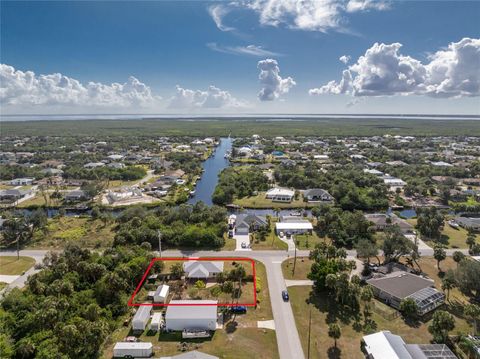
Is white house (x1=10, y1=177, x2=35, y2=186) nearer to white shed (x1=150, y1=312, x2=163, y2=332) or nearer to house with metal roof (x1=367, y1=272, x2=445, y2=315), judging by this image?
white shed (x1=150, y1=312, x2=163, y2=332)

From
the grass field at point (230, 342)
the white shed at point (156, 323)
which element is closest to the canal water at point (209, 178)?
the white shed at point (156, 323)

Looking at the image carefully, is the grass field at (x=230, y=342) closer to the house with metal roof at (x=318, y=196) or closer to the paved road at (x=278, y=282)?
the paved road at (x=278, y=282)

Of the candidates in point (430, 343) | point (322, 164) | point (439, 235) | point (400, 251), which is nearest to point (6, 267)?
point (430, 343)

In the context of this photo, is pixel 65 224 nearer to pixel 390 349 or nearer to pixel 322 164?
pixel 390 349

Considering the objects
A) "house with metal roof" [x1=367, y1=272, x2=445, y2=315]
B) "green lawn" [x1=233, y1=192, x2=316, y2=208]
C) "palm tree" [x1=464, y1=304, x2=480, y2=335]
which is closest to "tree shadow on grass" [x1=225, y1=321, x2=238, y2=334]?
"house with metal roof" [x1=367, y1=272, x2=445, y2=315]

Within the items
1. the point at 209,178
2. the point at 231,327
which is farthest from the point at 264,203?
the point at 231,327

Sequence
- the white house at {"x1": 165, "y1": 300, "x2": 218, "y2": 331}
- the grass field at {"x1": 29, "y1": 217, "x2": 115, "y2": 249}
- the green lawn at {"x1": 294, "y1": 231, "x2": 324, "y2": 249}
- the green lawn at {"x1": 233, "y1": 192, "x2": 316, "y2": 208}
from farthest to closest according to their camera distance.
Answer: the green lawn at {"x1": 233, "y1": 192, "x2": 316, "y2": 208}
the grass field at {"x1": 29, "y1": 217, "x2": 115, "y2": 249}
the green lawn at {"x1": 294, "y1": 231, "x2": 324, "y2": 249}
the white house at {"x1": 165, "y1": 300, "x2": 218, "y2": 331}
